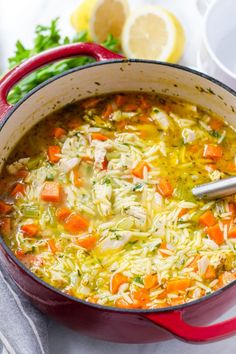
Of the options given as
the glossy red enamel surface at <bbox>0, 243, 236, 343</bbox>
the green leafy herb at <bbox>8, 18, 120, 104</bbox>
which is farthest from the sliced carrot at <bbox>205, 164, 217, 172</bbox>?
the green leafy herb at <bbox>8, 18, 120, 104</bbox>

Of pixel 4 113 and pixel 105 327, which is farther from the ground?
pixel 4 113

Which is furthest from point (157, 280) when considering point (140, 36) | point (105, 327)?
point (140, 36)

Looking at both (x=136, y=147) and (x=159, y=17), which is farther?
(x=159, y=17)

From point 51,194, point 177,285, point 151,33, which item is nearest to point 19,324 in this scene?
point 51,194

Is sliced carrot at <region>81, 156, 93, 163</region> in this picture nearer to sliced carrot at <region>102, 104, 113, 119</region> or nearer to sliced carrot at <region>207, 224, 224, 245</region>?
sliced carrot at <region>102, 104, 113, 119</region>

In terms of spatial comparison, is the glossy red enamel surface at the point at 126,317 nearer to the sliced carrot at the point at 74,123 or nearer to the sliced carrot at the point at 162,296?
the sliced carrot at the point at 162,296

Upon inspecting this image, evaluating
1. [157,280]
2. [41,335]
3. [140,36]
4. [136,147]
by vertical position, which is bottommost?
[41,335]

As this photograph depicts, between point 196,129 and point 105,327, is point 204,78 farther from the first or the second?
point 105,327
